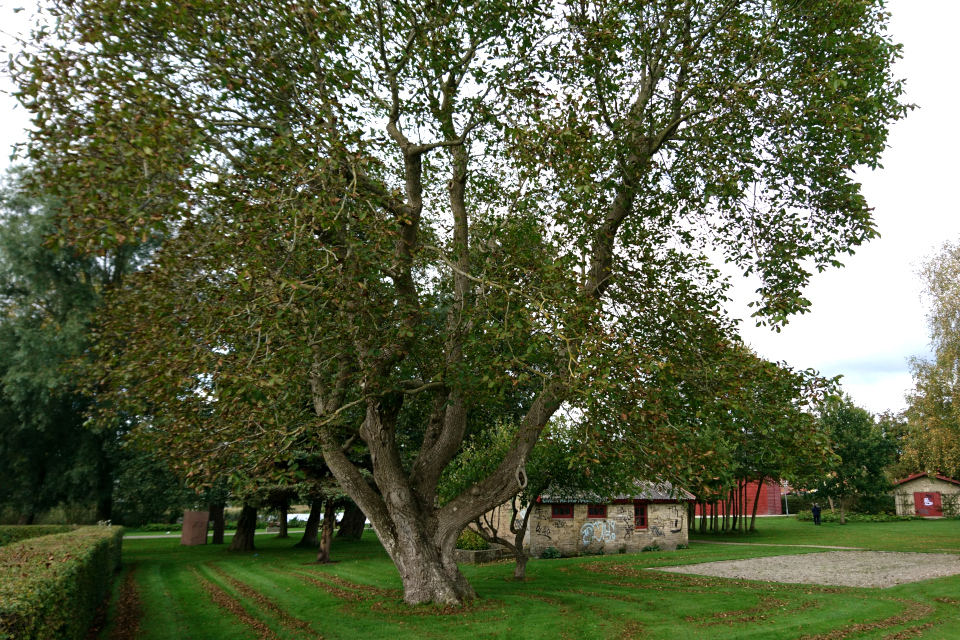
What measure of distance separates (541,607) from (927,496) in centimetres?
5401

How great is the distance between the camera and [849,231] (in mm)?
12188

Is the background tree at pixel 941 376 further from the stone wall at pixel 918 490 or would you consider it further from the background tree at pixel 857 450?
A: the stone wall at pixel 918 490

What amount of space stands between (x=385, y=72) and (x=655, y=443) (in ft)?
27.4

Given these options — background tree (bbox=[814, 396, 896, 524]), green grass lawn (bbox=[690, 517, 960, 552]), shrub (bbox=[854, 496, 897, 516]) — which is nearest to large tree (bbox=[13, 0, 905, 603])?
green grass lawn (bbox=[690, 517, 960, 552])

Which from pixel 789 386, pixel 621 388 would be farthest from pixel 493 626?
pixel 789 386

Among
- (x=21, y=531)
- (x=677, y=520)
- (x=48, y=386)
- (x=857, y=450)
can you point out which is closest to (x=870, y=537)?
(x=857, y=450)

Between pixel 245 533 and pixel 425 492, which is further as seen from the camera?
pixel 245 533

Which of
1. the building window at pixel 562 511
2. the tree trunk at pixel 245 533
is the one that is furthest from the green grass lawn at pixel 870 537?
the tree trunk at pixel 245 533

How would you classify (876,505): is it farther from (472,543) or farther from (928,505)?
(472,543)

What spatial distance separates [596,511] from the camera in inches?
1097

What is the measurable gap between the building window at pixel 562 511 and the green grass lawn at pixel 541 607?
17.2 ft

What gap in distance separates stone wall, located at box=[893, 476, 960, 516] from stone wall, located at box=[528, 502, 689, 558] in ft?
110

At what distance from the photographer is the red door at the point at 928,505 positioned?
5091 centimetres

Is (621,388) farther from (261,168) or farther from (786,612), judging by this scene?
(786,612)
